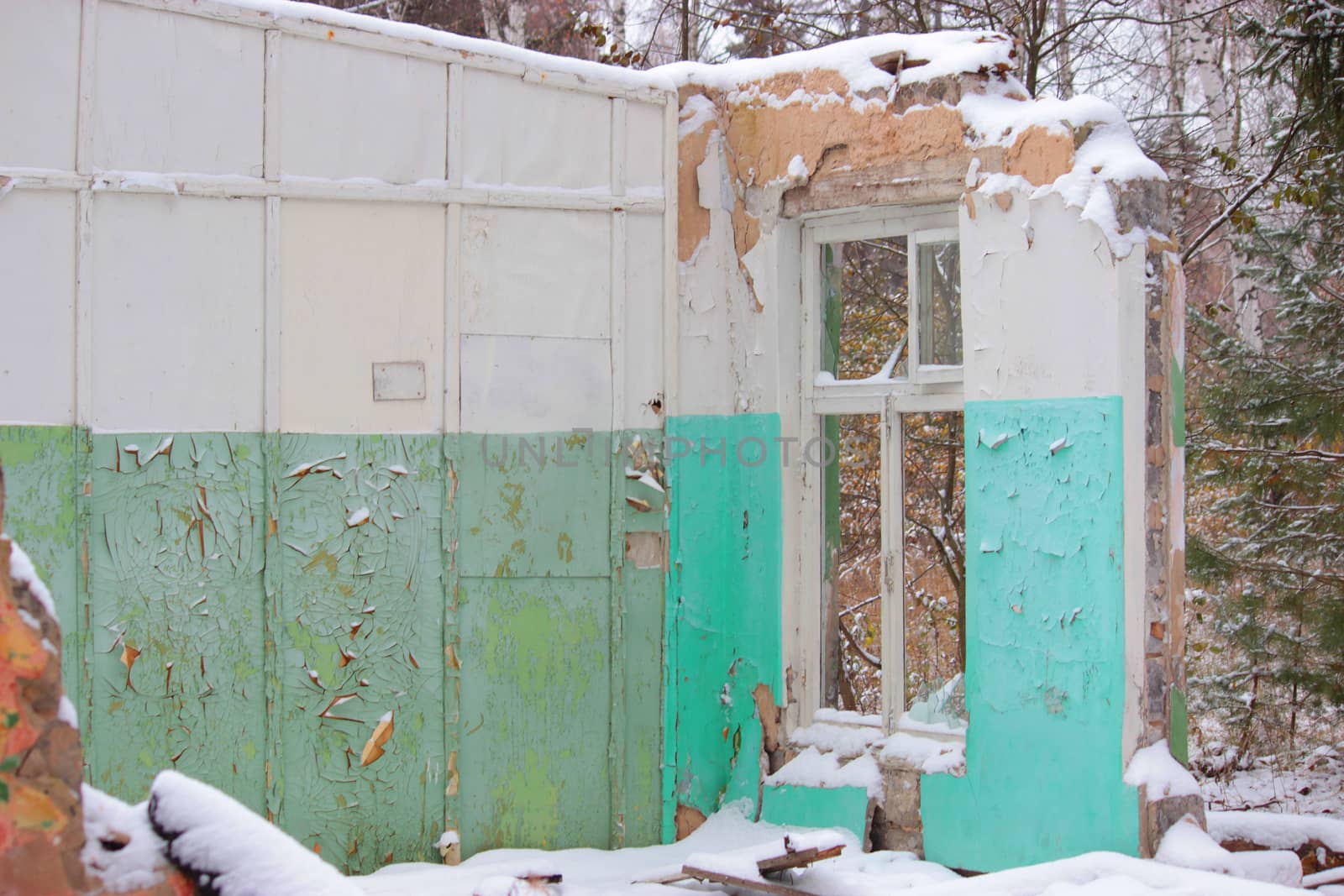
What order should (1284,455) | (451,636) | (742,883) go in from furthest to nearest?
(1284,455)
(451,636)
(742,883)

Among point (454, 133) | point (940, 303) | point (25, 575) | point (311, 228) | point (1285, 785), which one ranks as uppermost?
point (454, 133)

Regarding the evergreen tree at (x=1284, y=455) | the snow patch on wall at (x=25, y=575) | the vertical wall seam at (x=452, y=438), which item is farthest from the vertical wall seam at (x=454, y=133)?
the evergreen tree at (x=1284, y=455)

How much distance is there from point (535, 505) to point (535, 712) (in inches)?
32.4

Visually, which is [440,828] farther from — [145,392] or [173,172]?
[173,172]

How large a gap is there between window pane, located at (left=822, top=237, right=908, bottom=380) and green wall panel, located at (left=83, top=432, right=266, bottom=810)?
2.41 m

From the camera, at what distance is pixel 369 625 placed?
15.9ft

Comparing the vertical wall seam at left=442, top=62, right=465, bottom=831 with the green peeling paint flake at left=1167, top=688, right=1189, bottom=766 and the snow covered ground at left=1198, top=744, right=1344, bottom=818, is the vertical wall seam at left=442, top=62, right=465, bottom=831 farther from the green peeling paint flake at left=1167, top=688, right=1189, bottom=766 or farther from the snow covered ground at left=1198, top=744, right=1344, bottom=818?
the snow covered ground at left=1198, top=744, right=1344, bottom=818

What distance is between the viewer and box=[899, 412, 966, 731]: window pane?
5023 millimetres

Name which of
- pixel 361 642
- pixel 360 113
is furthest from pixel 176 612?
pixel 360 113

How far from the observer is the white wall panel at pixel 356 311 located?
476 centimetres

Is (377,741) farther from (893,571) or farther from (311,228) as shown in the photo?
Result: (893,571)

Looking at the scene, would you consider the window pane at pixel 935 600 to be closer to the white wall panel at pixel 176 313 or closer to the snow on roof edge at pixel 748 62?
the snow on roof edge at pixel 748 62

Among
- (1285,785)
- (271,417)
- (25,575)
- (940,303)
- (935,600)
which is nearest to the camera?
(25,575)

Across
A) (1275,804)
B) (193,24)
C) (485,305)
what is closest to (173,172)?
(193,24)
